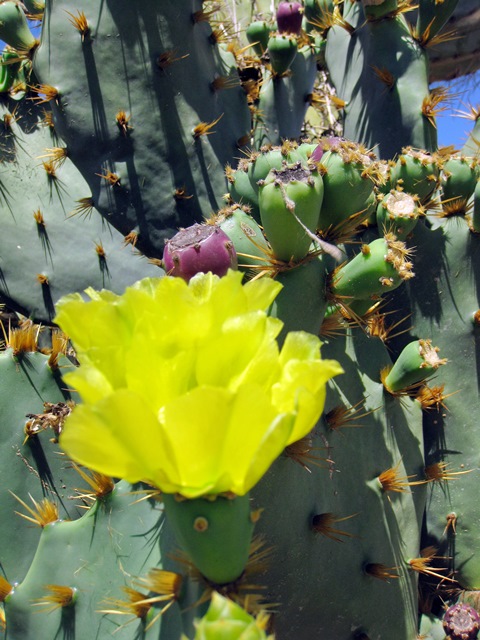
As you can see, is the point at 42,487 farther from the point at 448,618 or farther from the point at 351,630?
the point at 448,618

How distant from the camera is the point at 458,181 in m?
1.75

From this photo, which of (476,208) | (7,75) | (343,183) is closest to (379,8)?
(476,208)

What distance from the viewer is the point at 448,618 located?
139 centimetres

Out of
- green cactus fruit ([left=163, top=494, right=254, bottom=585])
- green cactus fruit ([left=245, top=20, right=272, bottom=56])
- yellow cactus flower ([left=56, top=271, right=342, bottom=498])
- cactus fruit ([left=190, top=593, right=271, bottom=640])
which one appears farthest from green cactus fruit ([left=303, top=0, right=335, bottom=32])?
cactus fruit ([left=190, top=593, right=271, bottom=640])

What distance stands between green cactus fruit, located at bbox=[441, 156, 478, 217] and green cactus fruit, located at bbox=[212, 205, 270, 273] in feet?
2.43

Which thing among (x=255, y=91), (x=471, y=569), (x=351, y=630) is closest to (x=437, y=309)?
(x=471, y=569)

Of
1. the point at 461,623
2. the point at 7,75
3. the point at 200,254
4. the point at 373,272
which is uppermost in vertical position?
the point at 7,75

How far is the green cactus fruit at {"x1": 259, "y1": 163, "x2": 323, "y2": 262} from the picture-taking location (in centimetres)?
104

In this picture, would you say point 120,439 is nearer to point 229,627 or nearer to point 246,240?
point 229,627

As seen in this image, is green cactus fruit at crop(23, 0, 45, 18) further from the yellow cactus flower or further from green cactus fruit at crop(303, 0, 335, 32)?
the yellow cactus flower

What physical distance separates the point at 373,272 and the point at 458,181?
750 millimetres

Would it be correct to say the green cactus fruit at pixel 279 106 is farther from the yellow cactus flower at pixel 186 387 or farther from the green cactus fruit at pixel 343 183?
the yellow cactus flower at pixel 186 387

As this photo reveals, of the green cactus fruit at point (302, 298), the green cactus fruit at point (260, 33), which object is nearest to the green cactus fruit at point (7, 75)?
Result: the green cactus fruit at point (260, 33)

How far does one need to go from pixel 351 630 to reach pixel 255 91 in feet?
5.62
